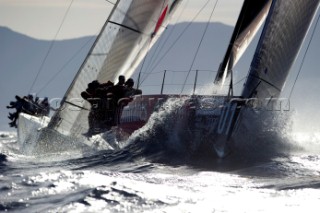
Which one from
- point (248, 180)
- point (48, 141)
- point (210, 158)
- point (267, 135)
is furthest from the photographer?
point (48, 141)

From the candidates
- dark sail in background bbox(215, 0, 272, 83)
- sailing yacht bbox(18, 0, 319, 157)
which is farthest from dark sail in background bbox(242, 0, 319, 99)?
dark sail in background bbox(215, 0, 272, 83)

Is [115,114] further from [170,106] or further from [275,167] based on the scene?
[275,167]

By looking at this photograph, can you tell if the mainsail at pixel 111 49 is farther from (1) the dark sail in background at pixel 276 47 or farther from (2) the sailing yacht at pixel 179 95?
(1) the dark sail in background at pixel 276 47

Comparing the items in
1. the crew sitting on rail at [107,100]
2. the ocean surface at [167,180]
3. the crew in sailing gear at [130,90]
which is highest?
the crew in sailing gear at [130,90]

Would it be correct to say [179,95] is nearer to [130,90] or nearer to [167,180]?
[130,90]

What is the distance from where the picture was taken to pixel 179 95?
10406 millimetres

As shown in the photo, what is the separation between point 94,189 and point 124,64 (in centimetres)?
690

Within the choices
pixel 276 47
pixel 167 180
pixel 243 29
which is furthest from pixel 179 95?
pixel 167 180

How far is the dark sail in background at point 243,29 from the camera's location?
11.8 metres

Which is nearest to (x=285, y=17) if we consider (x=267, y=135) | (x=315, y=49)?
(x=267, y=135)

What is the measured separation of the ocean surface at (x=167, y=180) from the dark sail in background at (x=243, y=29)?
1.66 m

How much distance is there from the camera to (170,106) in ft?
33.5

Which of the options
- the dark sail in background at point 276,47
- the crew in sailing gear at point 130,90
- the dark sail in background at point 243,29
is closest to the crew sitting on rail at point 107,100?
the crew in sailing gear at point 130,90

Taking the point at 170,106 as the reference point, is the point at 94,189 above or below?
below
